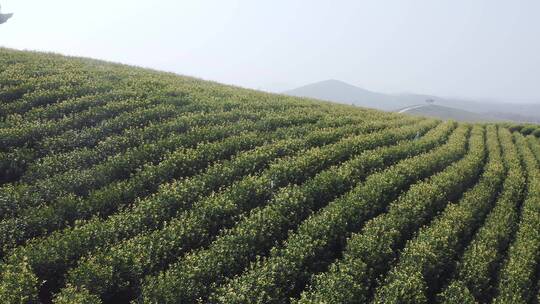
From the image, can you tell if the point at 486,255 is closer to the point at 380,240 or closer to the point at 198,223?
the point at 380,240

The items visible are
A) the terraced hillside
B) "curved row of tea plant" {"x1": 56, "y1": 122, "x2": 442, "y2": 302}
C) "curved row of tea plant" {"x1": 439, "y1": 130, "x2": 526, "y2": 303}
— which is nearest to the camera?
"curved row of tea plant" {"x1": 56, "y1": 122, "x2": 442, "y2": 302}

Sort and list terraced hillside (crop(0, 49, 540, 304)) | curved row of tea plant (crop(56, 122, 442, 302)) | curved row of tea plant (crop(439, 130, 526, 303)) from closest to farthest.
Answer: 1. curved row of tea plant (crop(56, 122, 442, 302))
2. terraced hillside (crop(0, 49, 540, 304))
3. curved row of tea plant (crop(439, 130, 526, 303))

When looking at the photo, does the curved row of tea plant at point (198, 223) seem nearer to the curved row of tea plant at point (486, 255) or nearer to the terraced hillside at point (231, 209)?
the terraced hillside at point (231, 209)

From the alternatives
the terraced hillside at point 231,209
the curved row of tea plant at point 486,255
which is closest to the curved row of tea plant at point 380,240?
the terraced hillside at point 231,209

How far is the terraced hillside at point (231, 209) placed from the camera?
11938 millimetres

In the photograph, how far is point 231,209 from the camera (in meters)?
15.1

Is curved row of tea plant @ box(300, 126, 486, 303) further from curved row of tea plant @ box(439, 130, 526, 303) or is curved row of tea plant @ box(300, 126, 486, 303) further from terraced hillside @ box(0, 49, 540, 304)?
curved row of tea plant @ box(439, 130, 526, 303)

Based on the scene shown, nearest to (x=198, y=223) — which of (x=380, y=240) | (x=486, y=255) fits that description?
(x=380, y=240)

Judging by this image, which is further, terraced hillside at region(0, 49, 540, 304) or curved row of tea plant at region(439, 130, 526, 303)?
curved row of tea plant at region(439, 130, 526, 303)

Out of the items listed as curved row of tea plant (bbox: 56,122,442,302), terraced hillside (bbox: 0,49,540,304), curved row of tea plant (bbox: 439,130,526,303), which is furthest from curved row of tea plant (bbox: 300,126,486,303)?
curved row of tea plant (bbox: 56,122,442,302)

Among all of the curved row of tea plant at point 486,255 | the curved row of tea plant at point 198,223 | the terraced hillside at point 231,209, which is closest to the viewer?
the curved row of tea plant at point 198,223

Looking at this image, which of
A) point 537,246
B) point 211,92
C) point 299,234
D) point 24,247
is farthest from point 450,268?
point 211,92

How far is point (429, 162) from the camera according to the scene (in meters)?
22.6

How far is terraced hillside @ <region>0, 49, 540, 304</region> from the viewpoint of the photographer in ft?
39.2
